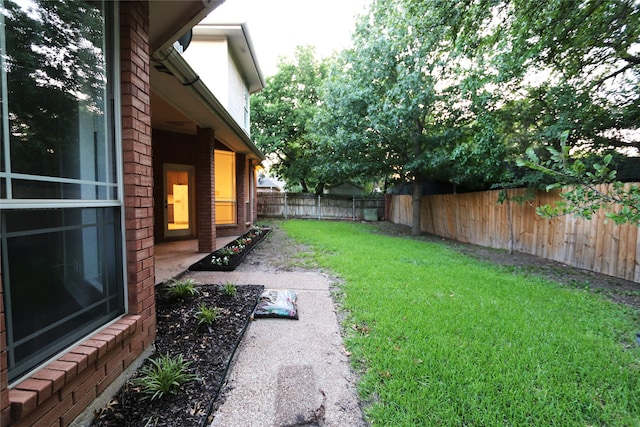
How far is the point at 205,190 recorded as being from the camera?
626 centimetres

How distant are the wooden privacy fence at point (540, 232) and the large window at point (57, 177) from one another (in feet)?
24.6

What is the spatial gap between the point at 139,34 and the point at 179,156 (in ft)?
20.0

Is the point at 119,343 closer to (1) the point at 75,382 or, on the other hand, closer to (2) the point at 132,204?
(1) the point at 75,382

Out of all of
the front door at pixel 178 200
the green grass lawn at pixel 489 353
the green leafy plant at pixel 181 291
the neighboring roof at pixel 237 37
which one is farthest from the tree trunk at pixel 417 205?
the green leafy plant at pixel 181 291

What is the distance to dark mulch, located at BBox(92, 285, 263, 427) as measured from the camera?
168cm

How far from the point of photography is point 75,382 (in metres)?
1.52

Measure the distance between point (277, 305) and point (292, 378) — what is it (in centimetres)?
129

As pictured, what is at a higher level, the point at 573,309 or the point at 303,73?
the point at 303,73

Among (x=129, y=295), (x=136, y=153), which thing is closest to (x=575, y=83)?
(x=136, y=153)

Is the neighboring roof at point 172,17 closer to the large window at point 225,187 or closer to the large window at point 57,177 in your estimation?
the large window at point 57,177

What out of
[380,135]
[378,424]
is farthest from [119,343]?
[380,135]

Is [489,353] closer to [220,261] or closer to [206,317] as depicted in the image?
[206,317]

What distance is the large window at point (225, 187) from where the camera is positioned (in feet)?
27.2

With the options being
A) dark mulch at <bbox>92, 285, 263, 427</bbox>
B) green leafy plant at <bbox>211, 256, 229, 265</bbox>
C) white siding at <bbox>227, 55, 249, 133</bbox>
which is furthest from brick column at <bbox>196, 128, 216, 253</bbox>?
white siding at <bbox>227, 55, 249, 133</bbox>
